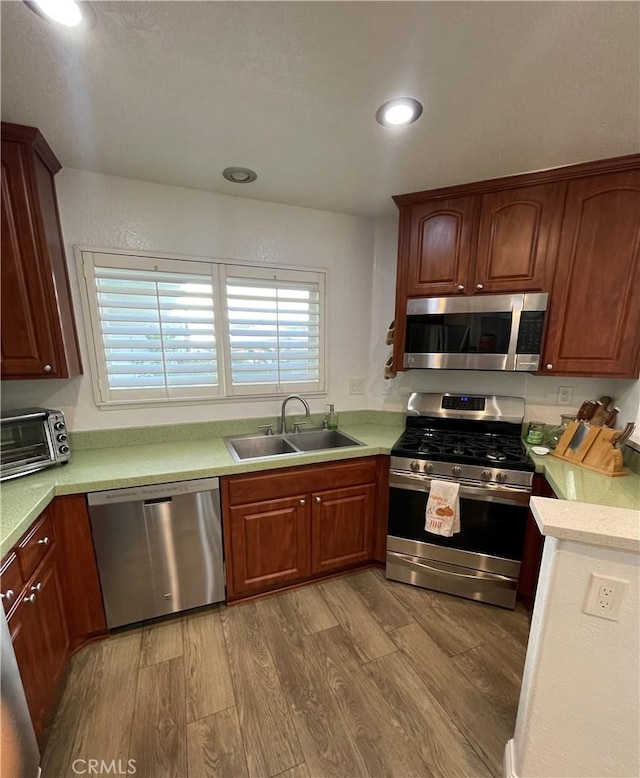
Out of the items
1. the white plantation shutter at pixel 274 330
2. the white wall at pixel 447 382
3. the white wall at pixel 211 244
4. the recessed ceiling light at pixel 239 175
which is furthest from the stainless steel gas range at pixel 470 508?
the recessed ceiling light at pixel 239 175

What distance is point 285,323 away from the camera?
234cm

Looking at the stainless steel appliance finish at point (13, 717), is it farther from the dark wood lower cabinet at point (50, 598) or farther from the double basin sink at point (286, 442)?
the double basin sink at point (286, 442)

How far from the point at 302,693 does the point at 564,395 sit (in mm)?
2286

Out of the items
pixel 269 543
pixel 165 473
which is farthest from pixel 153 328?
pixel 269 543

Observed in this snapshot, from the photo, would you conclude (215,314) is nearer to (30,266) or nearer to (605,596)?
(30,266)

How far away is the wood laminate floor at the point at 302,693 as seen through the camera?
1201mm

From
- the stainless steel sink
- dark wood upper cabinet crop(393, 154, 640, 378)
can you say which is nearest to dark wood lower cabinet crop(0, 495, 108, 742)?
the stainless steel sink

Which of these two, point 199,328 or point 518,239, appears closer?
point 518,239

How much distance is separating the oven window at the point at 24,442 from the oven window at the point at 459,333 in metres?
2.15

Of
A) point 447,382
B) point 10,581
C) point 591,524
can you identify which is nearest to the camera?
point 591,524

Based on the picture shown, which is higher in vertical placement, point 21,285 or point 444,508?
point 21,285

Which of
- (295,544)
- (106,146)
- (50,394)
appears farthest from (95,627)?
(106,146)

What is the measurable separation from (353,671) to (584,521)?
4.31 ft

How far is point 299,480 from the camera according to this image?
74.7 inches
